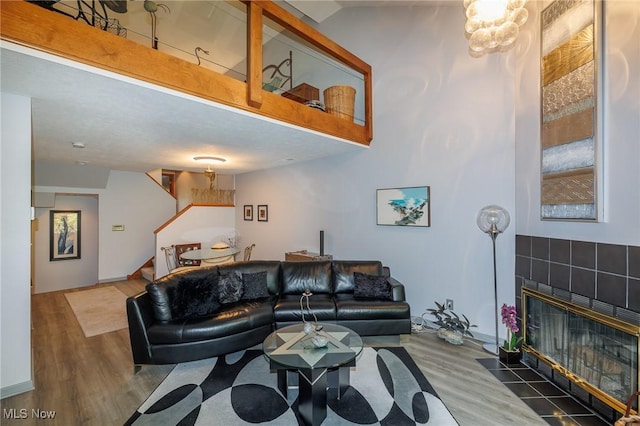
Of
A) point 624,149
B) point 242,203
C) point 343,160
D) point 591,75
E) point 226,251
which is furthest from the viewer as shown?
point 242,203

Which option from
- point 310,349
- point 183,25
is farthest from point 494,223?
point 183,25

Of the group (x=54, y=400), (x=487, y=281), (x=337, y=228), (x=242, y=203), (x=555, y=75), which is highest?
(x=555, y=75)

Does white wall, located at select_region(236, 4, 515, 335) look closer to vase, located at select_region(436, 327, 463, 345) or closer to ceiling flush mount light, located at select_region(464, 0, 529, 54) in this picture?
vase, located at select_region(436, 327, 463, 345)

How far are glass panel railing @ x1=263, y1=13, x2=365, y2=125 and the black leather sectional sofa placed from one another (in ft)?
8.02

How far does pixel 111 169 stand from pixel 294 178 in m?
4.20

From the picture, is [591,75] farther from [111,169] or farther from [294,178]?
[111,169]

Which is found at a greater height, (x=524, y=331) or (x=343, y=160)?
(x=343, y=160)

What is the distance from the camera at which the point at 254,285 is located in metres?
3.70

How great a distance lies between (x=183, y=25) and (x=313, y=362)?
373cm

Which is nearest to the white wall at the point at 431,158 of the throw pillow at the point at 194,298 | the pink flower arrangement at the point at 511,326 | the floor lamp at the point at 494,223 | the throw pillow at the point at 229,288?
the floor lamp at the point at 494,223

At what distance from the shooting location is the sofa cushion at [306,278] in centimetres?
388

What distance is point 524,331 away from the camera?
295 cm

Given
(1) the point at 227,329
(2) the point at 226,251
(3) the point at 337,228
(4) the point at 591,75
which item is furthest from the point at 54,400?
(4) the point at 591,75

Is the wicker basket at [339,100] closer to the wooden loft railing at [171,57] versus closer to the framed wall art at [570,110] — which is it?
the wooden loft railing at [171,57]
